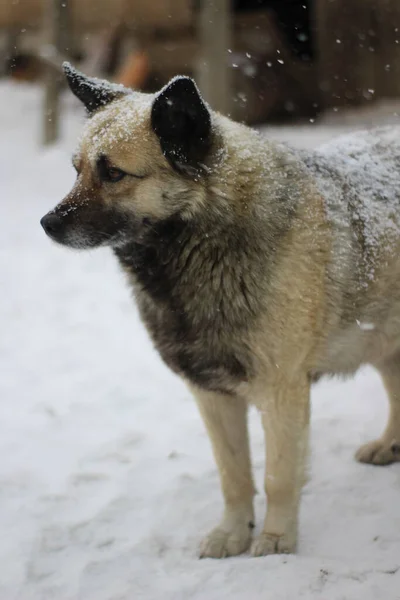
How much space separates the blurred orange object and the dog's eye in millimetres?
6908

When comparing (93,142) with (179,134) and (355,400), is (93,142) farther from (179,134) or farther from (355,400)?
(355,400)

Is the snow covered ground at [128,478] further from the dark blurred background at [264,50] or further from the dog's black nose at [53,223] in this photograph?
the dark blurred background at [264,50]

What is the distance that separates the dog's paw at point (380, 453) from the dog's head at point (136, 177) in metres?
1.56

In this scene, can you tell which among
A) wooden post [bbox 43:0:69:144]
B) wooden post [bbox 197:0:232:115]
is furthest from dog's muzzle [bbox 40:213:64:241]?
wooden post [bbox 43:0:69:144]

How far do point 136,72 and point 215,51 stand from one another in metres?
2.51

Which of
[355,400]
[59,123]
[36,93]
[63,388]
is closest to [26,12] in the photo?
[36,93]

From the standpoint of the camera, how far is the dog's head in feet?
7.61

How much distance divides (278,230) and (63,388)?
7.04ft

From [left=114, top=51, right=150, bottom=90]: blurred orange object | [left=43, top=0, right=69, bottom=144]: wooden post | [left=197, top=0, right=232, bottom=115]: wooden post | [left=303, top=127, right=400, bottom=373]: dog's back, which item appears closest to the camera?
[left=303, top=127, right=400, bottom=373]: dog's back

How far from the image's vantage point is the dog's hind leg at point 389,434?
3.18 meters

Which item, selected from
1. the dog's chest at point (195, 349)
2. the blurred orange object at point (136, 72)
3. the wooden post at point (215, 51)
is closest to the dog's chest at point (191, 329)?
the dog's chest at point (195, 349)

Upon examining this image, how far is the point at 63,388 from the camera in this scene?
409cm

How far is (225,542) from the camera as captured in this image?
2.68 m

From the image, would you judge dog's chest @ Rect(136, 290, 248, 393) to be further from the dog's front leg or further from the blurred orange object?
the blurred orange object
